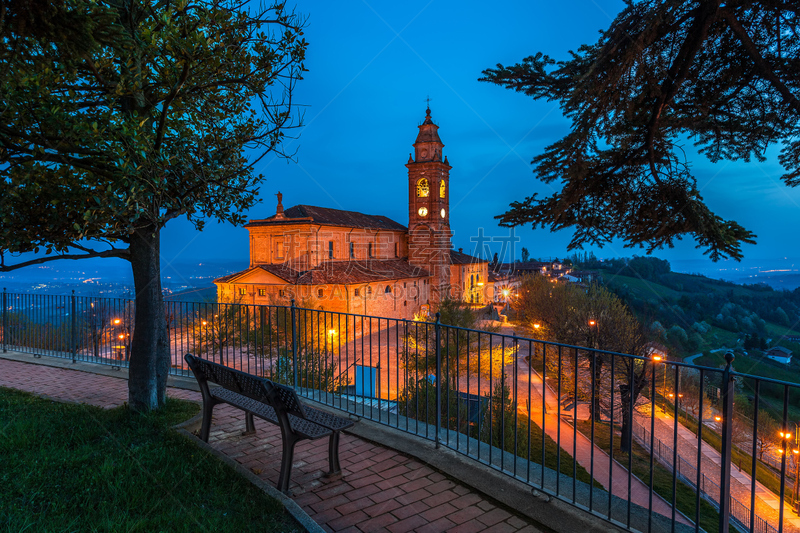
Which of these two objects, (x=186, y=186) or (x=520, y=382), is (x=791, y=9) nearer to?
(x=186, y=186)

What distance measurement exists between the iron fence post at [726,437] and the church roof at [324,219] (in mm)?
36223

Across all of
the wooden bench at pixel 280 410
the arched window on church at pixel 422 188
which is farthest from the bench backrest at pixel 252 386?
the arched window on church at pixel 422 188

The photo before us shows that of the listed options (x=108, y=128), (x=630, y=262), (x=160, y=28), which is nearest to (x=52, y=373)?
(x=108, y=128)

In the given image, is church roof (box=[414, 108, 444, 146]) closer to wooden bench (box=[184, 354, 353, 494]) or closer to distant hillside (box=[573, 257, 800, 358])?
distant hillside (box=[573, 257, 800, 358])

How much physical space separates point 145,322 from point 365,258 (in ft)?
130

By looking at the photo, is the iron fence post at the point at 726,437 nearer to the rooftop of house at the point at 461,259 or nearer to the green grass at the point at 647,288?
the rooftop of house at the point at 461,259

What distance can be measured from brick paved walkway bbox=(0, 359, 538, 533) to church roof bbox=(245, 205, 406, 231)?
Answer: 33728mm

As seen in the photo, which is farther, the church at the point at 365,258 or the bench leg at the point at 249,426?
the church at the point at 365,258

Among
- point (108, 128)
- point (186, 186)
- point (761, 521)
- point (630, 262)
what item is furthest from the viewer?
point (630, 262)

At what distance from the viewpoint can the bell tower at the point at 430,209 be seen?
45.5 m

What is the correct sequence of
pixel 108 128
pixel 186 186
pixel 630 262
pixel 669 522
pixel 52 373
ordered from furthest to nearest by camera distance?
pixel 630 262
pixel 52 373
pixel 186 186
pixel 108 128
pixel 669 522

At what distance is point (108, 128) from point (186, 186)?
43.9 inches

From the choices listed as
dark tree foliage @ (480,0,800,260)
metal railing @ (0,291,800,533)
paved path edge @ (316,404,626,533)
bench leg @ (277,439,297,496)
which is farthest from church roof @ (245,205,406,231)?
bench leg @ (277,439,297,496)

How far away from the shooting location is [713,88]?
545cm
